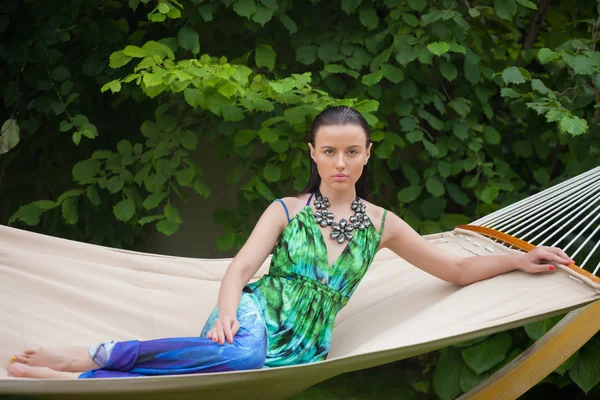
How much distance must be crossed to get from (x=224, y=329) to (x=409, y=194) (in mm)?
1411

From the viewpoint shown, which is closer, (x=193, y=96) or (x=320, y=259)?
(x=320, y=259)

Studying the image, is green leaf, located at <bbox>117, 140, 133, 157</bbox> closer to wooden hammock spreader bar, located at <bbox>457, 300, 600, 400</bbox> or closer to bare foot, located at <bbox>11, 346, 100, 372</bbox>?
bare foot, located at <bbox>11, 346, 100, 372</bbox>

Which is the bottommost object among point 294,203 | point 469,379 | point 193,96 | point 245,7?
point 469,379

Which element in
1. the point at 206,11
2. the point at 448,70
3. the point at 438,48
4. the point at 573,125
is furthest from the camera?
the point at 448,70

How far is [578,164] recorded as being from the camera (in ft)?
8.85

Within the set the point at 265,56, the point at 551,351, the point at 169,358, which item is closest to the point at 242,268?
the point at 169,358

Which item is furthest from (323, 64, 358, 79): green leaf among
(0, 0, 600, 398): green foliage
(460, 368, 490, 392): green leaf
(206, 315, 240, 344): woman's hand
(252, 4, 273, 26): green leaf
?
(206, 315, 240, 344): woman's hand

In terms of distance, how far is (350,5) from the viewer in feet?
8.93

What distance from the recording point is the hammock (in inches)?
57.6

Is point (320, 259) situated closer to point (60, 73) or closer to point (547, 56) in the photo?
point (547, 56)

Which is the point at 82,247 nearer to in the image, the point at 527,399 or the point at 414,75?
the point at 414,75

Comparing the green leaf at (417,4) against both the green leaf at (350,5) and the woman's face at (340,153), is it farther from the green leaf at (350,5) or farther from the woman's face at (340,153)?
the woman's face at (340,153)

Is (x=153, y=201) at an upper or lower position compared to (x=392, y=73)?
lower

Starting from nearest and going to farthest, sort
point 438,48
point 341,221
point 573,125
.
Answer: point 341,221 → point 573,125 → point 438,48
